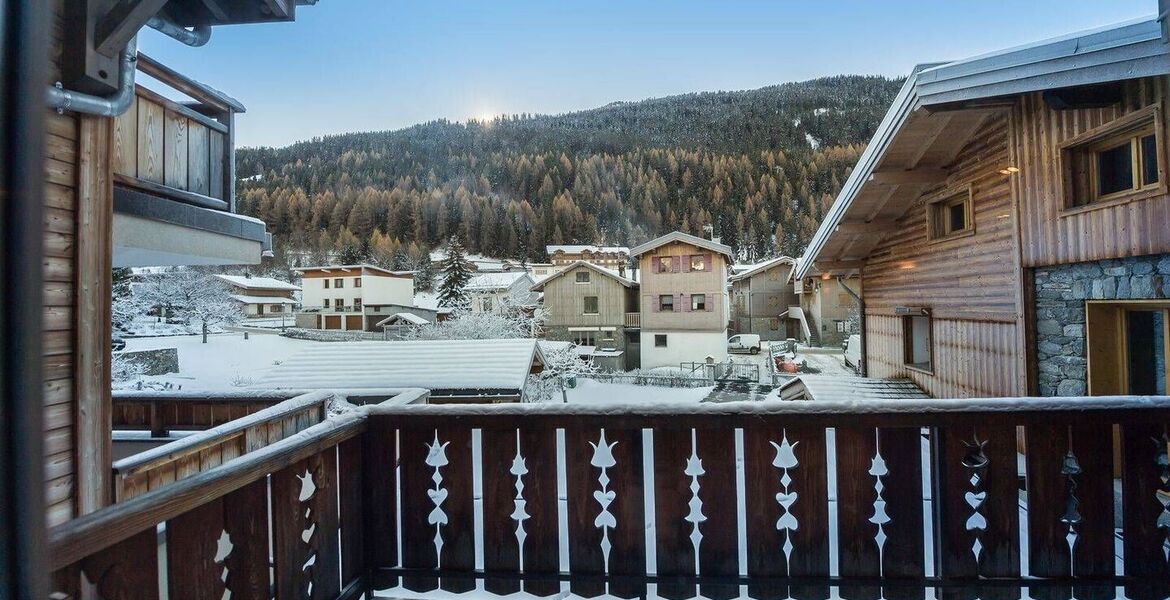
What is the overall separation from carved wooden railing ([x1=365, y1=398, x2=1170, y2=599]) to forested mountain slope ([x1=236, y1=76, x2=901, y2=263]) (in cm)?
1067

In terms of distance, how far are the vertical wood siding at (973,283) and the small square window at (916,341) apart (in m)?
0.10

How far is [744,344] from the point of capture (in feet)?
60.3

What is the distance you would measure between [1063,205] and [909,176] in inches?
65.9

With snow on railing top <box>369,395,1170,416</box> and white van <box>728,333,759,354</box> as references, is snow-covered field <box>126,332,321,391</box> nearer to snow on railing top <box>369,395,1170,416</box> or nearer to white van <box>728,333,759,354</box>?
snow on railing top <box>369,395,1170,416</box>

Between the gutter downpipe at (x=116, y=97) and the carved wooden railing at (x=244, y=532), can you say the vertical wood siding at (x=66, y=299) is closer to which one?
the gutter downpipe at (x=116, y=97)

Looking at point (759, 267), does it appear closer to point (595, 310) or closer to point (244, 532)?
point (595, 310)

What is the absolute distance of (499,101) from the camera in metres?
3.45

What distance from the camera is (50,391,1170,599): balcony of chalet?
62.7 inches

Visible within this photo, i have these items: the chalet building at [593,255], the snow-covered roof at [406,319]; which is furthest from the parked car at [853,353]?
the snow-covered roof at [406,319]

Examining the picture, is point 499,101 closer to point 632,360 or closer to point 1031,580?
point 1031,580

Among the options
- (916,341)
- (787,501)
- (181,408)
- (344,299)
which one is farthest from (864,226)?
(344,299)

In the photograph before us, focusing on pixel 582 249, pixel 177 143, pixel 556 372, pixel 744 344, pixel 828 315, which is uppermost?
pixel 582 249

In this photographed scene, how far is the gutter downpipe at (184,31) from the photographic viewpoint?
88.0 inches

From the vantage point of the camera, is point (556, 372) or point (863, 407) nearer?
point (863, 407)
